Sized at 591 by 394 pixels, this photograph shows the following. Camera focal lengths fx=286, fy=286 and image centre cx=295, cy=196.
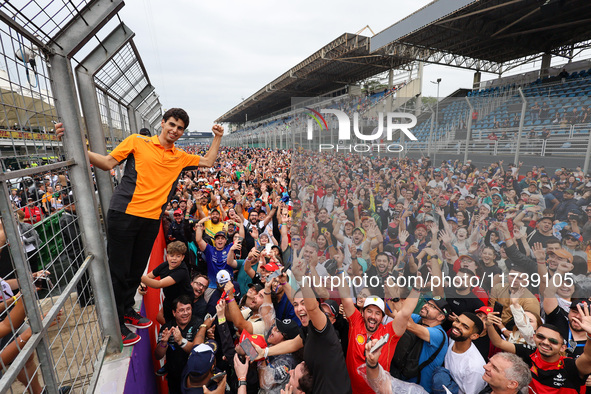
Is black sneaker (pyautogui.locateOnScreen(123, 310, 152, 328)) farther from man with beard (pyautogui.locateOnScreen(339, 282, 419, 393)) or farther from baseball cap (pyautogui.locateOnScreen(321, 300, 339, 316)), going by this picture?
man with beard (pyautogui.locateOnScreen(339, 282, 419, 393))

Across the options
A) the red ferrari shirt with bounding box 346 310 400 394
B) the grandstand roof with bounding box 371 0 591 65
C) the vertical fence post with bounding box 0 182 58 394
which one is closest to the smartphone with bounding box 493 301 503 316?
the red ferrari shirt with bounding box 346 310 400 394

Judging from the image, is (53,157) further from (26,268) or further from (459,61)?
(459,61)

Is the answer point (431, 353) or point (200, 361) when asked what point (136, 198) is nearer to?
point (200, 361)

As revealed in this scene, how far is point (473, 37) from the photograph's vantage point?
16.6 metres

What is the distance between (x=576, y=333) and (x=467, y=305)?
0.84 m

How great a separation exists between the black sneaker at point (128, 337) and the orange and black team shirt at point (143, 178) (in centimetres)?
91

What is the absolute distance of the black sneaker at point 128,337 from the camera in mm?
2137

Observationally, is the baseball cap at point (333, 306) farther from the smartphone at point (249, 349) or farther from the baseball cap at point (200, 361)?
the baseball cap at point (200, 361)

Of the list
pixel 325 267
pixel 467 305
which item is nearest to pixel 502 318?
pixel 467 305

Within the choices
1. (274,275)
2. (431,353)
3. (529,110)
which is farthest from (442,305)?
(529,110)

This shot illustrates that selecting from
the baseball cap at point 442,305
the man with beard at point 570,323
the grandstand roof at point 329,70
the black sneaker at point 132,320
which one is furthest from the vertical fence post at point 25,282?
the grandstand roof at point 329,70

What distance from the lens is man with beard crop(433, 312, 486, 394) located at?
7.74 feet

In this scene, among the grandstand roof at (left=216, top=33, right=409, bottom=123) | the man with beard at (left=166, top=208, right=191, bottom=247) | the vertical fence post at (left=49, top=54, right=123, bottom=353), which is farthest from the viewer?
the grandstand roof at (left=216, top=33, right=409, bottom=123)

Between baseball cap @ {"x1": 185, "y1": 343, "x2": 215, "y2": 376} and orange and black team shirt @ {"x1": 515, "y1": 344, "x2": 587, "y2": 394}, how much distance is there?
104 inches
